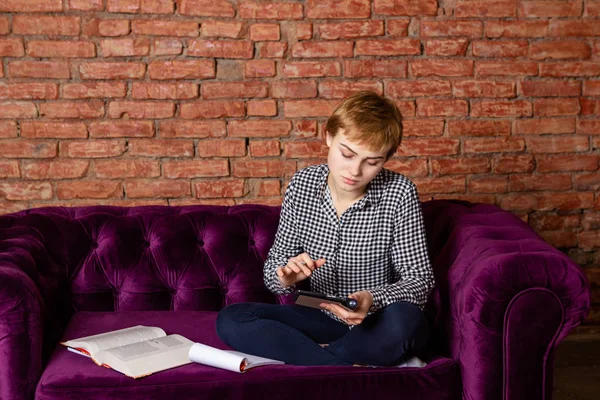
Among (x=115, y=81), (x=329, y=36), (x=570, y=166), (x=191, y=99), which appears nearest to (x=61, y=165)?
(x=115, y=81)

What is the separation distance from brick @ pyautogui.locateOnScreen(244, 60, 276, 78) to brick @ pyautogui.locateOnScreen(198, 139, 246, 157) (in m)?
0.28

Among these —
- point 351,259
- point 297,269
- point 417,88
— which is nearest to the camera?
point 297,269

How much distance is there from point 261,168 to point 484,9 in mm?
1176

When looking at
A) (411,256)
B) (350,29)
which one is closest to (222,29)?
(350,29)

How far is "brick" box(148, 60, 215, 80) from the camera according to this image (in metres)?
2.76

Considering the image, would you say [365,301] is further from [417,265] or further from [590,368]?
[590,368]

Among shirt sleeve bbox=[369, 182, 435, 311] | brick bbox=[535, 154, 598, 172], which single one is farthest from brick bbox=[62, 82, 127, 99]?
brick bbox=[535, 154, 598, 172]

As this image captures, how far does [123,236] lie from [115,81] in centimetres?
76

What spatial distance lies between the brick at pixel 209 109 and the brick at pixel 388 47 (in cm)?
56

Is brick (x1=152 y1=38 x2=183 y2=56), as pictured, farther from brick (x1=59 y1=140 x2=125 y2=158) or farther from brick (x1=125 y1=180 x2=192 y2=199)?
brick (x1=125 y1=180 x2=192 y2=199)

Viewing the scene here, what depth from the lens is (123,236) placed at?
2.33m

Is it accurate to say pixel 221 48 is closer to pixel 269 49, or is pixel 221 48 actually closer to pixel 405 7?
pixel 269 49

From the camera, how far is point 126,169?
2.81 m

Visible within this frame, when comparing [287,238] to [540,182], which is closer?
[287,238]
